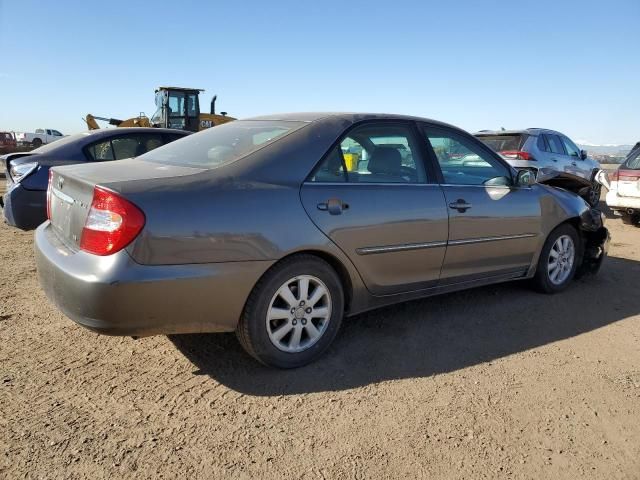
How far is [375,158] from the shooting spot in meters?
3.49

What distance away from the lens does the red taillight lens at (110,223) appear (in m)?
2.43

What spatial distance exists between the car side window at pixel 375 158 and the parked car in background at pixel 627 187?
6.18 meters

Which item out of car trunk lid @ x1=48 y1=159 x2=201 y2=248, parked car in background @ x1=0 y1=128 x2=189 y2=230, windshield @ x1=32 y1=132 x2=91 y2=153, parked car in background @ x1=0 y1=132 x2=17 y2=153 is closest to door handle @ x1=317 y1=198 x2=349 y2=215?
car trunk lid @ x1=48 y1=159 x2=201 y2=248

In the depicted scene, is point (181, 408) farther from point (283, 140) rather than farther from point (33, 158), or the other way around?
point (33, 158)

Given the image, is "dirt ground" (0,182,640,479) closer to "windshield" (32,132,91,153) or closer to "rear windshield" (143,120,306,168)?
"rear windshield" (143,120,306,168)

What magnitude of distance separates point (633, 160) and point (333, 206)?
25.4 feet

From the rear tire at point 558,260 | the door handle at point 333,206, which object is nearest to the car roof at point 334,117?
the door handle at point 333,206

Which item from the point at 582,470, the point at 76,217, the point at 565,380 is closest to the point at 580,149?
the point at 565,380

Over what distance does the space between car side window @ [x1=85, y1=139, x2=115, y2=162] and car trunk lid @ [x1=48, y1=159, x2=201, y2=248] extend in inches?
119

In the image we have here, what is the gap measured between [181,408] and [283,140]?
1628 mm

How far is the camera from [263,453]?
7.41ft

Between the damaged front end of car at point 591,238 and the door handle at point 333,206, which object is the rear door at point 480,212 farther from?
the door handle at point 333,206

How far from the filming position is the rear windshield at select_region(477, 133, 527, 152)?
29.9ft

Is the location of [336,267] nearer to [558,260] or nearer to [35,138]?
[558,260]
